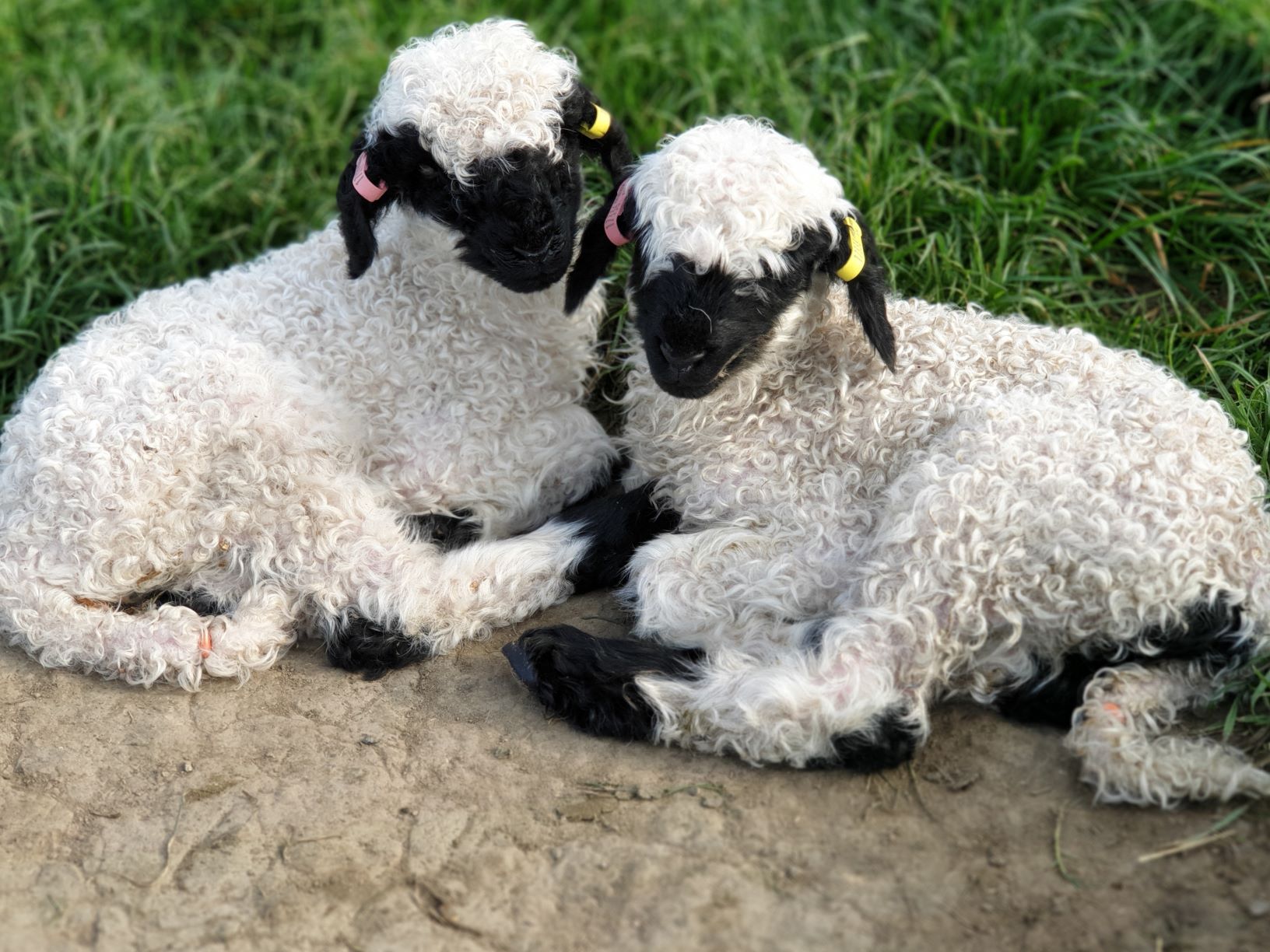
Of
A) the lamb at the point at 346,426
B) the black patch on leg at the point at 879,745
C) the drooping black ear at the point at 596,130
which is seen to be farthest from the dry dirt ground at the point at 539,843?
the drooping black ear at the point at 596,130

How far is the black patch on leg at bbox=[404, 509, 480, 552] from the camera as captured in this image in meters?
4.89

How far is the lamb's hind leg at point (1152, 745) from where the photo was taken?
3.53 metres

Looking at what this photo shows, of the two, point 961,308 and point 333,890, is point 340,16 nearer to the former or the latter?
point 961,308

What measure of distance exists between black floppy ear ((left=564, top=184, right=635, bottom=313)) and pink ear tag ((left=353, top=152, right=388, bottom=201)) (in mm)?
768

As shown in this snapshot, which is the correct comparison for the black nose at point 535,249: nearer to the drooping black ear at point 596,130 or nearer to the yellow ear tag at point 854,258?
the drooping black ear at point 596,130

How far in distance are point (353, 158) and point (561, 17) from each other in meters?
3.32

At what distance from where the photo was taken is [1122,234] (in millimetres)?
5863

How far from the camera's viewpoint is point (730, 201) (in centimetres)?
401

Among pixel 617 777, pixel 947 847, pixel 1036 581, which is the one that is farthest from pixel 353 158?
pixel 947 847

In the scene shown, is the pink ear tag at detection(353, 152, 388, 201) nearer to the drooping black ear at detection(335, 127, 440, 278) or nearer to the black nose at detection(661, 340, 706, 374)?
the drooping black ear at detection(335, 127, 440, 278)

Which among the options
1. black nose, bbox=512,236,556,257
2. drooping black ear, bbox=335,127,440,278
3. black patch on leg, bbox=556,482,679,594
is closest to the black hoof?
black patch on leg, bbox=556,482,679,594

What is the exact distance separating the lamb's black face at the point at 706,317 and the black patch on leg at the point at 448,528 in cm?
116

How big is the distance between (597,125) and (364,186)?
2.94 feet

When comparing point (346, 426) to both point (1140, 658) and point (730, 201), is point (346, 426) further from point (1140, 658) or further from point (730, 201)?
point (1140, 658)
